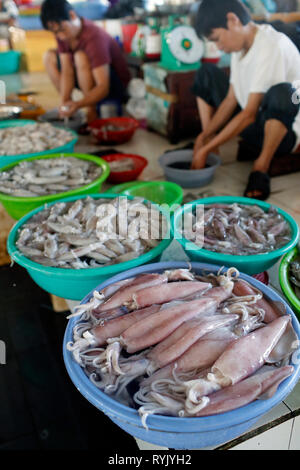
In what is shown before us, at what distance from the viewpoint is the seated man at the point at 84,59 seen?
10.7 ft

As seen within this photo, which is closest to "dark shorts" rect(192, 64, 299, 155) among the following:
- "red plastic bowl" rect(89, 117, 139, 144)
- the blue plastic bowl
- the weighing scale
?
the weighing scale

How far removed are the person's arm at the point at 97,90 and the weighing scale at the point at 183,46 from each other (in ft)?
2.13

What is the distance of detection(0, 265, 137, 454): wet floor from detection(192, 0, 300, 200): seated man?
1529 mm

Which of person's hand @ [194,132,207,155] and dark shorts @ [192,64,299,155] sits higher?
dark shorts @ [192,64,299,155]

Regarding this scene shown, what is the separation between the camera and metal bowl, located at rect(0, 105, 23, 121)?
356 centimetres

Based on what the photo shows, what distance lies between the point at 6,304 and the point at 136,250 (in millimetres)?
1488

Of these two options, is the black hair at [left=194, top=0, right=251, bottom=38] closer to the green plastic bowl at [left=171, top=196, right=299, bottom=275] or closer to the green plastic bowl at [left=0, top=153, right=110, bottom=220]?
the green plastic bowl at [left=0, top=153, right=110, bottom=220]

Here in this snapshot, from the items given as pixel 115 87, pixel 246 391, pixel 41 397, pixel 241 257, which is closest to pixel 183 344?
pixel 246 391

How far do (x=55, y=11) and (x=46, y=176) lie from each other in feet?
6.17

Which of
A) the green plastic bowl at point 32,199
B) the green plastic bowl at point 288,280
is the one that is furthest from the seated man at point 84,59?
the green plastic bowl at point 288,280

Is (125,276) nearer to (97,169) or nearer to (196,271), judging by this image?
(196,271)

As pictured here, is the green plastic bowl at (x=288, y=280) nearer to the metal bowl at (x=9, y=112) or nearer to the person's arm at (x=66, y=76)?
the metal bowl at (x=9, y=112)

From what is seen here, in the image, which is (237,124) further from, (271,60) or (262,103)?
(271,60)

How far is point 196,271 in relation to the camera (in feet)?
4.38
